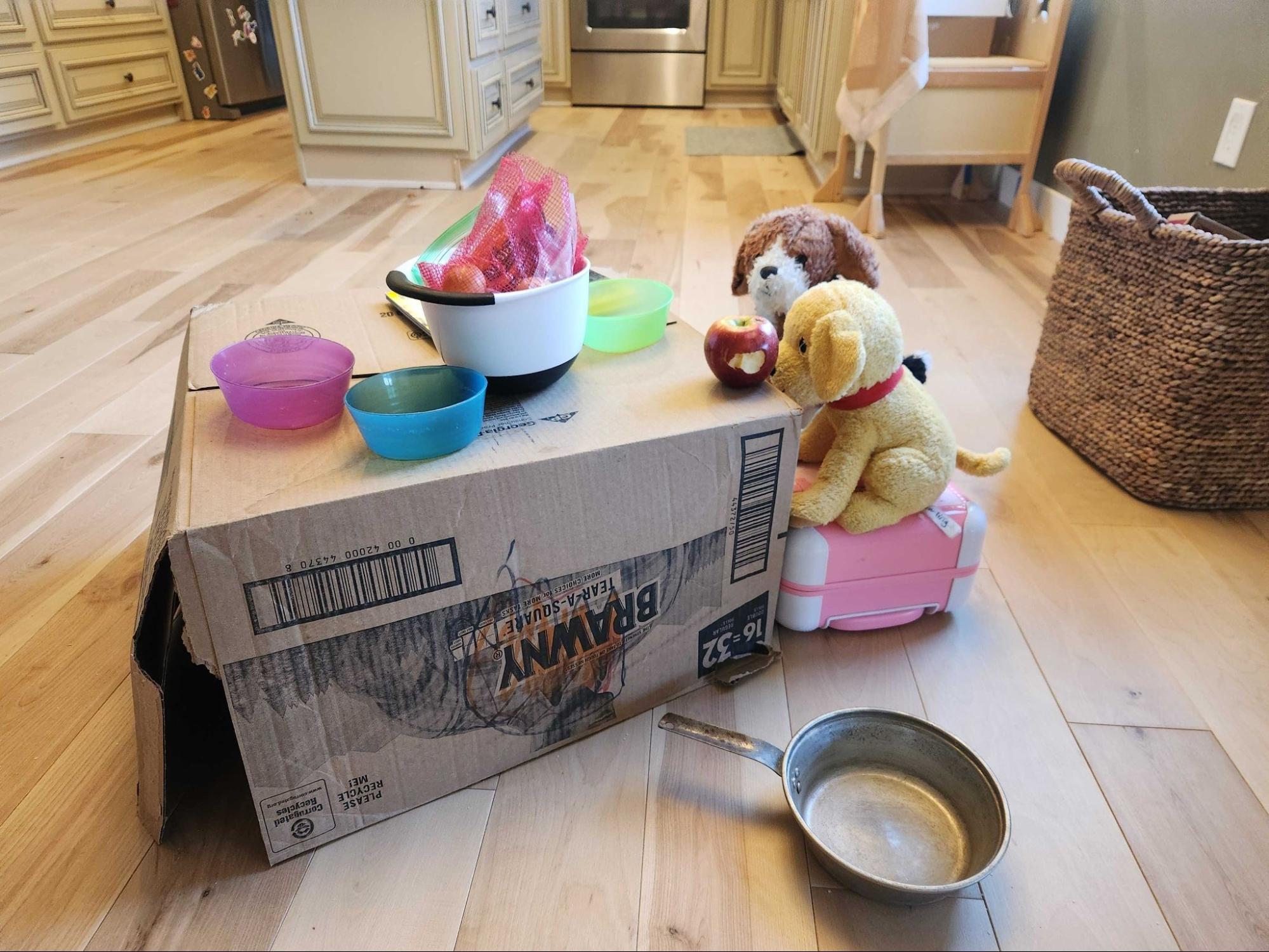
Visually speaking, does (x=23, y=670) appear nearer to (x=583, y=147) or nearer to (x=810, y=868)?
(x=810, y=868)

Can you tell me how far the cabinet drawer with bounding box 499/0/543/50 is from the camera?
3.05 metres

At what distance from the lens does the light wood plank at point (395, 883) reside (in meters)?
0.64

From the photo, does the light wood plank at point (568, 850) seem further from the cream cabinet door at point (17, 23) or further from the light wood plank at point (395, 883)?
the cream cabinet door at point (17, 23)

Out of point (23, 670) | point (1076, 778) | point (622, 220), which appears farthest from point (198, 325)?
point (622, 220)

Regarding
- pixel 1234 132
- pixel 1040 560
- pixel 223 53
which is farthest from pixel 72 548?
pixel 223 53

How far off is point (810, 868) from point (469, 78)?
2.63 metres

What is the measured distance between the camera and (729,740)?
0.74m

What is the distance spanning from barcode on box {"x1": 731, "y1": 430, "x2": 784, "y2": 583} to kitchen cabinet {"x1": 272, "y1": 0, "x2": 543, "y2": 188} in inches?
92.8

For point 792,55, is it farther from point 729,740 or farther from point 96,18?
point 729,740

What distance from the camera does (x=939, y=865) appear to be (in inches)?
27.1

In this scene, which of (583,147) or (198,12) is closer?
(583,147)

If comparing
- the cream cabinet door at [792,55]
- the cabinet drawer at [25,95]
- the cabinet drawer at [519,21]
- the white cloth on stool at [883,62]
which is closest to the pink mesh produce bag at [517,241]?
the white cloth on stool at [883,62]

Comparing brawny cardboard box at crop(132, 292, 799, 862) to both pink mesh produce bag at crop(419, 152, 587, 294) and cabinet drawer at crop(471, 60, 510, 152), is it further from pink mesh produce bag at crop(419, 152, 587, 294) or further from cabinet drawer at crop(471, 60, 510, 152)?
cabinet drawer at crop(471, 60, 510, 152)

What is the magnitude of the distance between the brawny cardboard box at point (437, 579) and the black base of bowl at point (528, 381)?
0.01 metres
